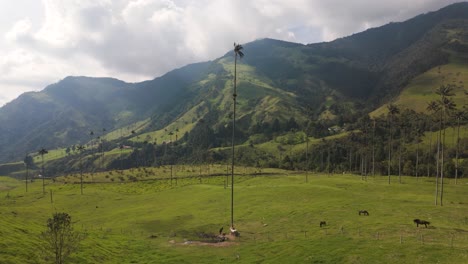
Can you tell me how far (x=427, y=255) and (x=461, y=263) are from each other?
4.48 metres

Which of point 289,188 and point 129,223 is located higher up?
point 289,188

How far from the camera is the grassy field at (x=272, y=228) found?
53625mm

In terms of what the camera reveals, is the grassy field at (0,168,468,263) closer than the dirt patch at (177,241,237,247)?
Yes

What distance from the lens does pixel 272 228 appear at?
253 feet

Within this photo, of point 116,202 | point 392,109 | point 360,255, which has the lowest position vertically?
point 116,202

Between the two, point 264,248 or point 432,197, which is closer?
point 264,248

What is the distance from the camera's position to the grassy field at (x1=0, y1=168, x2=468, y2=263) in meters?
53.6

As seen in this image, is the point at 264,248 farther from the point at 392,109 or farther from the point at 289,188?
the point at 392,109

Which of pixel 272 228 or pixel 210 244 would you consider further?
pixel 272 228

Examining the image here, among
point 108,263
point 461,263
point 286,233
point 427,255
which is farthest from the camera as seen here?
point 286,233

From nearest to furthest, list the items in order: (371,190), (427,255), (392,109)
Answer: (427,255) < (371,190) < (392,109)

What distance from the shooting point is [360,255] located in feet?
169

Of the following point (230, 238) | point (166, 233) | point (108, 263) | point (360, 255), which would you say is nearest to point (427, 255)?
point (360, 255)

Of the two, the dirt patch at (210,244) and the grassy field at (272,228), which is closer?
the grassy field at (272,228)
